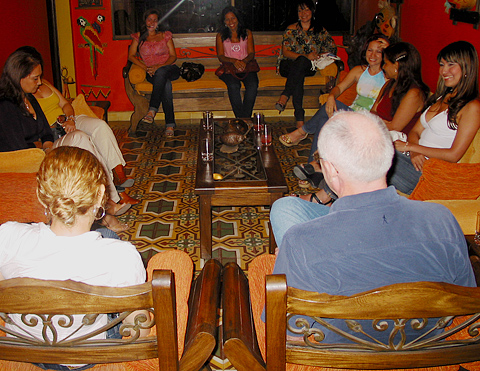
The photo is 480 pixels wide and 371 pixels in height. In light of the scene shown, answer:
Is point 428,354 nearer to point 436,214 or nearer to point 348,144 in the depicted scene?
point 436,214

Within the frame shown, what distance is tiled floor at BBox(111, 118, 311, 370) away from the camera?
3.06 meters

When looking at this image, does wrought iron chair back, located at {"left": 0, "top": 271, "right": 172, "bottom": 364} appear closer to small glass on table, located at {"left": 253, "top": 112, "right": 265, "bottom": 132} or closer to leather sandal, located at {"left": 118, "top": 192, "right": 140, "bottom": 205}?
leather sandal, located at {"left": 118, "top": 192, "right": 140, "bottom": 205}

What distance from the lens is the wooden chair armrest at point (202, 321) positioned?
1238 millimetres

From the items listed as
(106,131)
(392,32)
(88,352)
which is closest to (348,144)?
(88,352)

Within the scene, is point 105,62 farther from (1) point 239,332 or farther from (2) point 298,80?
(1) point 239,332

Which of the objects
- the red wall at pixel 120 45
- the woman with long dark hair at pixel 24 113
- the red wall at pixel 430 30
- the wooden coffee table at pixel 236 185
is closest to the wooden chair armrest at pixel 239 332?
the wooden coffee table at pixel 236 185

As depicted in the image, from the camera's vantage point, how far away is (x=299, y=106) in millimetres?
5238

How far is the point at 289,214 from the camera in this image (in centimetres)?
181

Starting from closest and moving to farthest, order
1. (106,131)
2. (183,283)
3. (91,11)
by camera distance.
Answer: (183,283) < (106,131) < (91,11)

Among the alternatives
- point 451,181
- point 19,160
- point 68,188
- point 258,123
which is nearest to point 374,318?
point 68,188

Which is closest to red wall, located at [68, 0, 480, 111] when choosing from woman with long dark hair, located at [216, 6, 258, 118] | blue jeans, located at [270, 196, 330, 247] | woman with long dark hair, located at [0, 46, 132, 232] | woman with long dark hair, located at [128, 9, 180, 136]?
woman with long dark hair, located at [128, 9, 180, 136]

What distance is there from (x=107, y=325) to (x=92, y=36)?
5.32 metres

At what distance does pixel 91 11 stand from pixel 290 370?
542 centimetres

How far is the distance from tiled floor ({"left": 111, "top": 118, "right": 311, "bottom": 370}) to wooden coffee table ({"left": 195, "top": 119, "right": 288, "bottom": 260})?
0.70ft
